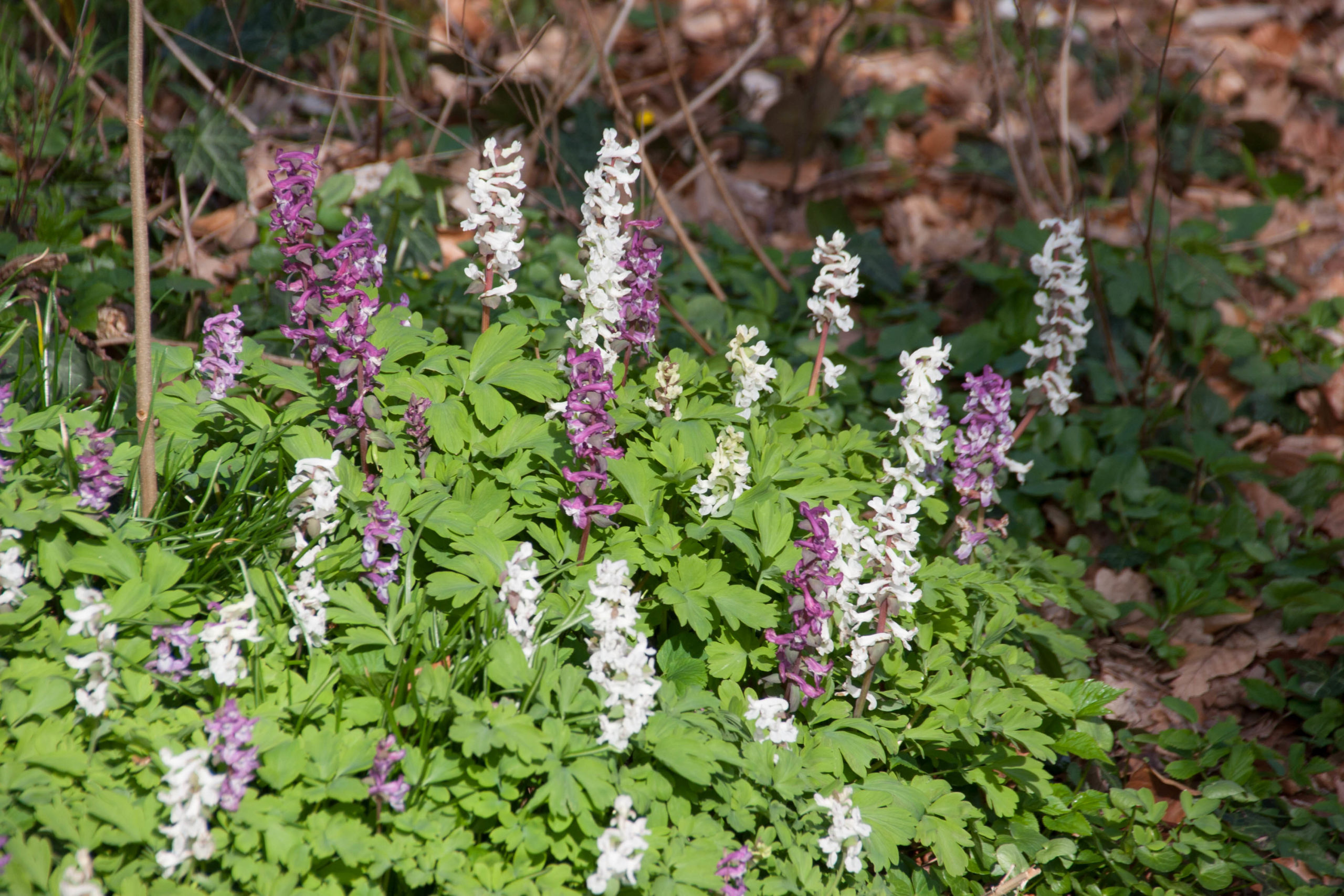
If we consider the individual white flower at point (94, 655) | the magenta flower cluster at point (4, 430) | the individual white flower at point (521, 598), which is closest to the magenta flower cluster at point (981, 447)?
the individual white flower at point (521, 598)

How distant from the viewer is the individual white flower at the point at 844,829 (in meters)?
2.18

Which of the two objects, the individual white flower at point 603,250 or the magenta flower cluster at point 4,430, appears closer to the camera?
the magenta flower cluster at point 4,430

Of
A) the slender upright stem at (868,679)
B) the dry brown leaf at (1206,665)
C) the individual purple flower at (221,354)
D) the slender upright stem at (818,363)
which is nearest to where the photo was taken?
the slender upright stem at (868,679)

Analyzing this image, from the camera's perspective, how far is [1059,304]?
3068 millimetres

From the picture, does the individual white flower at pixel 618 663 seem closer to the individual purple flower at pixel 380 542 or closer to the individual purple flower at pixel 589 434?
the individual purple flower at pixel 589 434

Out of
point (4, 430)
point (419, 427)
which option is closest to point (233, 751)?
point (419, 427)

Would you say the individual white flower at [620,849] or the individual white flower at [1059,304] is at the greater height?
the individual white flower at [1059,304]

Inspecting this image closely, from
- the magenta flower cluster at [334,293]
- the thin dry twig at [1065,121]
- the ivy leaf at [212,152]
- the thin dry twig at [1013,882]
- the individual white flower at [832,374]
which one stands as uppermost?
the thin dry twig at [1065,121]

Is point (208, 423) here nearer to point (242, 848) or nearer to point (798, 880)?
point (242, 848)

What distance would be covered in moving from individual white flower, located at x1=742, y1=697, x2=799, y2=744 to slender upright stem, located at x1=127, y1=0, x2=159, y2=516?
5.41 feet

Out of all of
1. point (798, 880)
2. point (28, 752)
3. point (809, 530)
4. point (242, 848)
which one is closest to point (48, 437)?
point (28, 752)

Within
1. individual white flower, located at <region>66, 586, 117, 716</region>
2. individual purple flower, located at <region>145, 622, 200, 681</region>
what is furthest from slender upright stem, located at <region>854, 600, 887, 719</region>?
individual white flower, located at <region>66, 586, 117, 716</region>

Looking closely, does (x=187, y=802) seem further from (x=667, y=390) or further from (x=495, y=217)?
(x=495, y=217)

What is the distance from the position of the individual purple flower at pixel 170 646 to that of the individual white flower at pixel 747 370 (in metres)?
1.54
